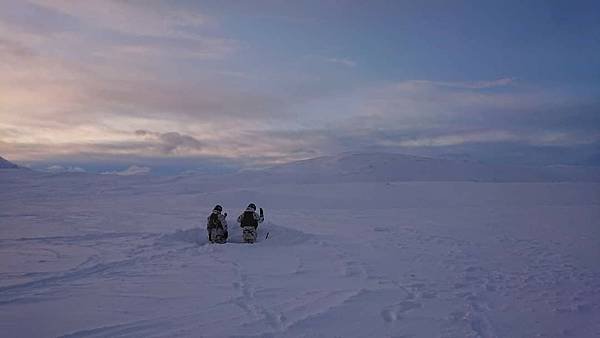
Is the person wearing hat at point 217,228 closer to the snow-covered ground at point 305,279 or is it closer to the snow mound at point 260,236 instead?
the snow mound at point 260,236

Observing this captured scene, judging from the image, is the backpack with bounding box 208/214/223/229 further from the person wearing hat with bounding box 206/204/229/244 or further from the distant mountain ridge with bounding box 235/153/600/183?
the distant mountain ridge with bounding box 235/153/600/183

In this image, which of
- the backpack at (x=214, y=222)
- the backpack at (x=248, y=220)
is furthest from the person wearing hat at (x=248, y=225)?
the backpack at (x=214, y=222)

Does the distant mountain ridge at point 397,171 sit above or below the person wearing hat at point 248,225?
above

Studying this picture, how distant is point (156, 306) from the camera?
5.86 meters

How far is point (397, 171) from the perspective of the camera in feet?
164

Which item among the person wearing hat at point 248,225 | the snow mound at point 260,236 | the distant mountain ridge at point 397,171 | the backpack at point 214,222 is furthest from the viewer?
the distant mountain ridge at point 397,171

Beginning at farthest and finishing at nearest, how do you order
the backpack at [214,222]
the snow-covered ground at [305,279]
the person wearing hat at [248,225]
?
the person wearing hat at [248,225]
the backpack at [214,222]
the snow-covered ground at [305,279]

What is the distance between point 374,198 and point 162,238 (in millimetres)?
18761

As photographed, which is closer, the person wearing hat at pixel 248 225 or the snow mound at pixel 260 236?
the person wearing hat at pixel 248 225

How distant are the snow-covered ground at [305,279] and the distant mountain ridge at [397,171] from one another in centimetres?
3024

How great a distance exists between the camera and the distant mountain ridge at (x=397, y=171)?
4722cm

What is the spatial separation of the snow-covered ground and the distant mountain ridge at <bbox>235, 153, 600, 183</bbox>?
30.2 m

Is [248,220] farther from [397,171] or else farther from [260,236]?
[397,171]

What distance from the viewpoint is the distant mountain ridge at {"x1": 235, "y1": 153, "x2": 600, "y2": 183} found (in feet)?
155
